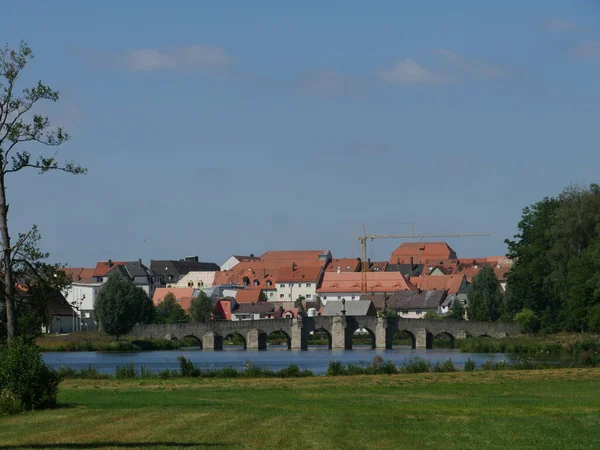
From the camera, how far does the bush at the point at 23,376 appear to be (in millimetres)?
23672

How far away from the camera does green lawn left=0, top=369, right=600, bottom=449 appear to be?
18.5 m

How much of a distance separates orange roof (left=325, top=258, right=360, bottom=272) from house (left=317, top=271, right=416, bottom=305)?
8.78 meters

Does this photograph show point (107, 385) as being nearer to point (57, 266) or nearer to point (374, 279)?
point (57, 266)

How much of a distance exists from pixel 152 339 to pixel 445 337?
86.7 feet

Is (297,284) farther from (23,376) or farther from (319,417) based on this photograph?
(319,417)

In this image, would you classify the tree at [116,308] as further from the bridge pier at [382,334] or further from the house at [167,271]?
the house at [167,271]

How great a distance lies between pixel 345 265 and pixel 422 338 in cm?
8744

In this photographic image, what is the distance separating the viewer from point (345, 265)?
190500mm

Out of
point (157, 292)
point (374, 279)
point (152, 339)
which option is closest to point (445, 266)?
point (374, 279)

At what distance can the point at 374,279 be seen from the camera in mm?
174500

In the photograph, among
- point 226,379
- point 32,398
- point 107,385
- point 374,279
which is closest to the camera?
point 32,398

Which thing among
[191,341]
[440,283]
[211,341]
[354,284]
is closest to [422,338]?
[211,341]

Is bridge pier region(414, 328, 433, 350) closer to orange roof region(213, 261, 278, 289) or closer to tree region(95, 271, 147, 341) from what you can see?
tree region(95, 271, 147, 341)

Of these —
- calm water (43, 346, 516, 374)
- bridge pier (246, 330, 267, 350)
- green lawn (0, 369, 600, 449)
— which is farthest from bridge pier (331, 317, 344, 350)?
green lawn (0, 369, 600, 449)
